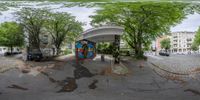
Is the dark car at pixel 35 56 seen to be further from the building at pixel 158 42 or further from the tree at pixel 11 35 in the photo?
the building at pixel 158 42

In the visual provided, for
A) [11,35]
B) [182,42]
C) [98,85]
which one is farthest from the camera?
[182,42]

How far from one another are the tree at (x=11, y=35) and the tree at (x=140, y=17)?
64cm

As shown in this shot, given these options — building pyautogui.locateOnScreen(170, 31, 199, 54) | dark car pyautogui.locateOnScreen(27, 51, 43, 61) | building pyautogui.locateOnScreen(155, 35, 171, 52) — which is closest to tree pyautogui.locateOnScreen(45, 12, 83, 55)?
dark car pyautogui.locateOnScreen(27, 51, 43, 61)

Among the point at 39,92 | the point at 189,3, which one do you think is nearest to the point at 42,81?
the point at 39,92

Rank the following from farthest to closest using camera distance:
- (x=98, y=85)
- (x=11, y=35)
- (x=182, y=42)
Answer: (x=182, y=42) → (x=98, y=85) → (x=11, y=35)

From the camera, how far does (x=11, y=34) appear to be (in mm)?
2258

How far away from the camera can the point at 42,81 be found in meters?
2.30

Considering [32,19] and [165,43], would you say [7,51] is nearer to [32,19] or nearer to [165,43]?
[32,19]

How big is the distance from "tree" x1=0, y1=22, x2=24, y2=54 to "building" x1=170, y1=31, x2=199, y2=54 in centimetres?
141

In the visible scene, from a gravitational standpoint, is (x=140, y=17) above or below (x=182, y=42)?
above

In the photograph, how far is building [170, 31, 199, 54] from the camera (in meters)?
2.49

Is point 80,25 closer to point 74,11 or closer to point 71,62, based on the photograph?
point 74,11

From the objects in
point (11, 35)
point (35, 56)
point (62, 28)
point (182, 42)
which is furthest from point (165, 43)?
point (11, 35)

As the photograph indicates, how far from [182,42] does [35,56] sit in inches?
55.0
